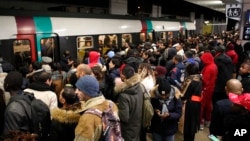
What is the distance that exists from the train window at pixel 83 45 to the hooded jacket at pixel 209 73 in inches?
146

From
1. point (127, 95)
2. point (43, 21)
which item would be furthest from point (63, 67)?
point (127, 95)

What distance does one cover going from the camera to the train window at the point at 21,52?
6.17m

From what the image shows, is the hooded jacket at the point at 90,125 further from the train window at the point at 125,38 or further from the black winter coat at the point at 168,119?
the train window at the point at 125,38

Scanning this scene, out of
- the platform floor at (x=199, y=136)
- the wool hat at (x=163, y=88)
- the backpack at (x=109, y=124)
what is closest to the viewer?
the backpack at (x=109, y=124)

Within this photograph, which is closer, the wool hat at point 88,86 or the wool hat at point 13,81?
the wool hat at point 88,86

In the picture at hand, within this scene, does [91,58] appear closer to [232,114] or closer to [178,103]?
[178,103]

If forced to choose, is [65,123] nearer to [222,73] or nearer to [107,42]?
[222,73]

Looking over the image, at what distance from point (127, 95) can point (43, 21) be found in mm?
4292

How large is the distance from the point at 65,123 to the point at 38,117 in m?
0.71

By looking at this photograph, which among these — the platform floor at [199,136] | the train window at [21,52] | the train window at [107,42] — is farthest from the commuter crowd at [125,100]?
the train window at [107,42]

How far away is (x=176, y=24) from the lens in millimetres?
16406

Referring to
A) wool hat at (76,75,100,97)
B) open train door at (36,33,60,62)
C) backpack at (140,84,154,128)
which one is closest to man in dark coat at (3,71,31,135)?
wool hat at (76,75,100,97)

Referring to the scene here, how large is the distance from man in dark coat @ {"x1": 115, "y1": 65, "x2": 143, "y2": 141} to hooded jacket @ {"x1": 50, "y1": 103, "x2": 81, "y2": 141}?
992 mm

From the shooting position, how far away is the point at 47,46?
273 inches
